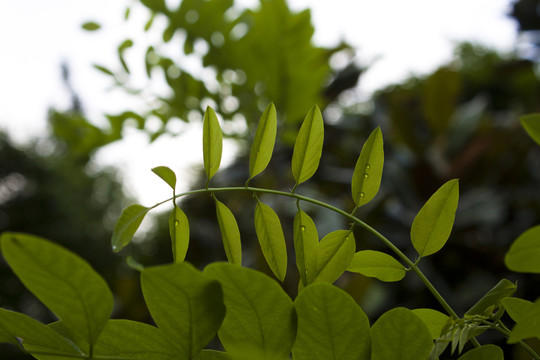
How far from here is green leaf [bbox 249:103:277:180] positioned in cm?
20

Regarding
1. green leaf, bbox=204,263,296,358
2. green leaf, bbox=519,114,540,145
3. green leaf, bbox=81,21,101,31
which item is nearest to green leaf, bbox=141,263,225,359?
green leaf, bbox=204,263,296,358

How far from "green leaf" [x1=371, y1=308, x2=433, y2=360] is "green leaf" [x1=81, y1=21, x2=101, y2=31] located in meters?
0.63

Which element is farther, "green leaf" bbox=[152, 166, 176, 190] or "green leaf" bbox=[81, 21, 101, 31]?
"green leaf" bbox=[81, 21, 101, 31]

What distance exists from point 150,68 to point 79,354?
0.64 metres

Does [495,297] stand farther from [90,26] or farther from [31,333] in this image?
[90,26]

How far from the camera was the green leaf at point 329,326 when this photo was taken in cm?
16

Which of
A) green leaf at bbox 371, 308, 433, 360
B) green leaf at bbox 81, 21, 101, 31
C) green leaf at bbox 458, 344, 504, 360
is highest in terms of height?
green leaf at bbox 81, 21, 101, 31

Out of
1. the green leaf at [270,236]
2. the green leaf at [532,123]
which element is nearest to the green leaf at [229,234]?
the green leaf at [270,236]

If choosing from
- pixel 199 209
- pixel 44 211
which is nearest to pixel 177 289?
pixel 199 209

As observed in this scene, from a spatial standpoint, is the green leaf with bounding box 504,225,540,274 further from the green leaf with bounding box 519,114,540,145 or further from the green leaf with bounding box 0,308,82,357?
the green leaf with bounding box 0,308,82,357

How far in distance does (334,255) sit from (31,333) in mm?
120

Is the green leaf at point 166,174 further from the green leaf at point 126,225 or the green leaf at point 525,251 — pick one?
the green leaf at point 525,251

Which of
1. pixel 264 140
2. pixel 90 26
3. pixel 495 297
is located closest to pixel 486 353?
pixel 495 297

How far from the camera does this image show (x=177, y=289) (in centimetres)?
15
